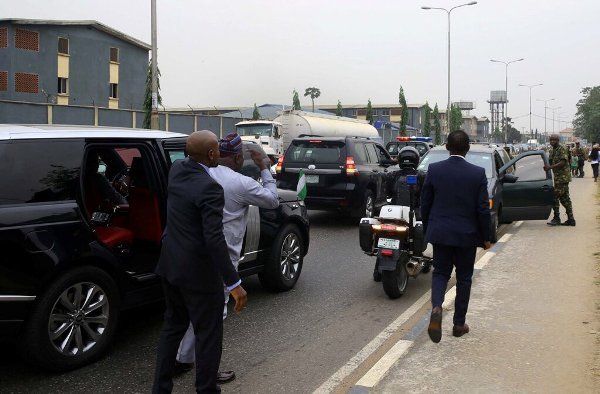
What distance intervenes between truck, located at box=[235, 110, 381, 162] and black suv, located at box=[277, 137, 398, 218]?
1529 cm

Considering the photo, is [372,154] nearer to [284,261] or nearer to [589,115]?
[284,261]

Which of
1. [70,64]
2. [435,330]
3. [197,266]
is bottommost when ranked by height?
[435,330]

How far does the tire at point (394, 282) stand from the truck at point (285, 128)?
20.8 m

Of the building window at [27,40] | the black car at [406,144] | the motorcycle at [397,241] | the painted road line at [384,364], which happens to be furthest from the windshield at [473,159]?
the building window at [27,40]

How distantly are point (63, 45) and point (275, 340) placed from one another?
138 feet

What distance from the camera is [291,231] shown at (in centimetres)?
698

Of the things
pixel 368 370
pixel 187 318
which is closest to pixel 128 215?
pixel 187 318

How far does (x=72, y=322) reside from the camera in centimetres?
451

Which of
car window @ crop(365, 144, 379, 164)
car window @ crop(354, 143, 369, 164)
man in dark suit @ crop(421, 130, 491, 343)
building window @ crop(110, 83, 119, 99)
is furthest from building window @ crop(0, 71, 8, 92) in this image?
man in dark suit @ crop(421, 130, 491, 343)

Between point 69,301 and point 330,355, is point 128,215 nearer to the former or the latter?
point 69,301

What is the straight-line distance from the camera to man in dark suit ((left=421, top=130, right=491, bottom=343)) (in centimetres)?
515

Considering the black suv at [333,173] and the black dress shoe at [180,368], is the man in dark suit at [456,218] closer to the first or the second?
the black dress shoe at [180,368]

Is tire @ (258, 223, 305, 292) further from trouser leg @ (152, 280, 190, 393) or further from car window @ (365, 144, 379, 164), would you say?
car window @ (365, 144, 379, 164)

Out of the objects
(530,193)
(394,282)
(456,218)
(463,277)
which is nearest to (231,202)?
(456,218)
